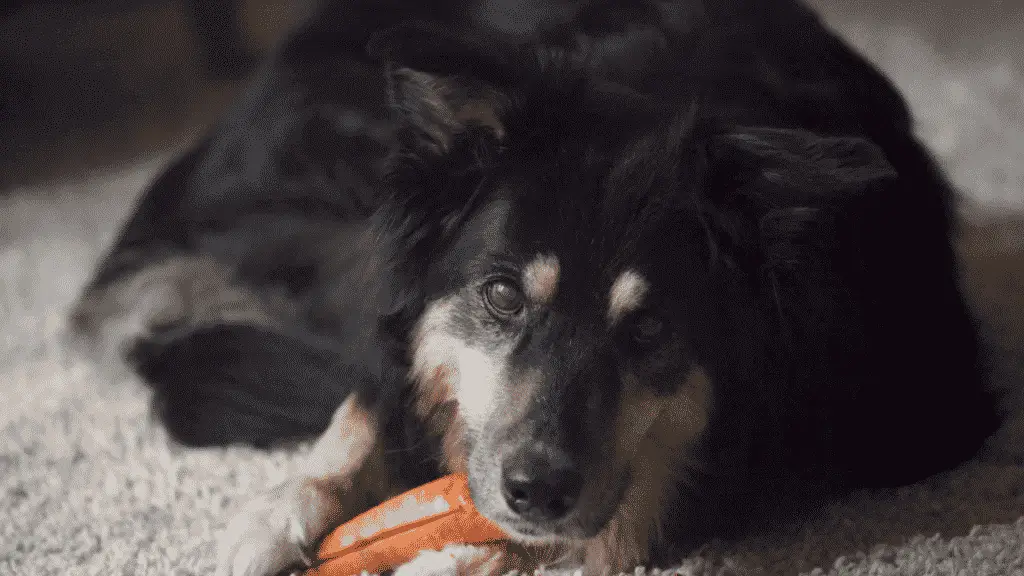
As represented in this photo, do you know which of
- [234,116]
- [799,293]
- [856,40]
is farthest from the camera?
[856,40]

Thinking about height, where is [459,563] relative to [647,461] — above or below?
below

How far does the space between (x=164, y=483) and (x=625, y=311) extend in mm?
935

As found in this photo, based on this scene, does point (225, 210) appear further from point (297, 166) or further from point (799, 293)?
point (799, 293)

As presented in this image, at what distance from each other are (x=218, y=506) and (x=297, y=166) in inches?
36.8

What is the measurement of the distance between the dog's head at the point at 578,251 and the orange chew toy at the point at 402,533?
84mm

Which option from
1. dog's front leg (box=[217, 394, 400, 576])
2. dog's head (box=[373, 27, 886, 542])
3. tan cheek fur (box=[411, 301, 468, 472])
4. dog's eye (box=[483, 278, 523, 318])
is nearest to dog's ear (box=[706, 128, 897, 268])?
dog's head (box=[373, 27, 886, 542])

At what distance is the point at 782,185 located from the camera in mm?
1485

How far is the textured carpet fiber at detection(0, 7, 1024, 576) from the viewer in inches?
64.2

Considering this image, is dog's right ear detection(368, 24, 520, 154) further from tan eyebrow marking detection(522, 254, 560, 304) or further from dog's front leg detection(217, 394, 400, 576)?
dog's front leg detection(217, 394, 400, 576)

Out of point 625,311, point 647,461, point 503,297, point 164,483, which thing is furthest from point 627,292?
point 164,483

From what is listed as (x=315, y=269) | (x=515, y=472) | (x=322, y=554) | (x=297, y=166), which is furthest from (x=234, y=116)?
(x=515, y=472)

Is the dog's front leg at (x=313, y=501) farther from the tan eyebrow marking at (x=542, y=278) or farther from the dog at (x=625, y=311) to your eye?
the tan eyebrow marking at (x=542, y=278)

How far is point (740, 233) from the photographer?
1.52m

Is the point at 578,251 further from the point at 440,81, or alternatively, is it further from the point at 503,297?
the point at 440,81
